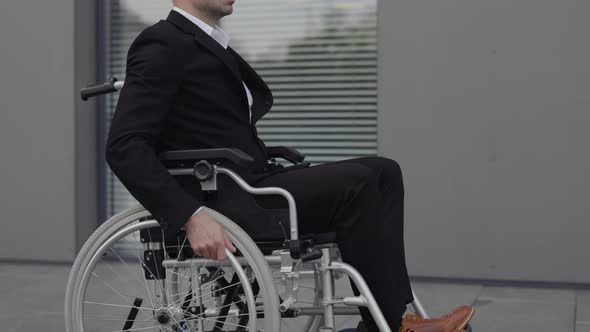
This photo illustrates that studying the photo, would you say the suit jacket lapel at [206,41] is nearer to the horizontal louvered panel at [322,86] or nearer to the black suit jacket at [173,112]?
the black suit jacket at [173,112]

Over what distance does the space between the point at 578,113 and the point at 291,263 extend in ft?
10.1

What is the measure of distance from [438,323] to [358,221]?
387 mm

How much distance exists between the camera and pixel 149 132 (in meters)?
2.77

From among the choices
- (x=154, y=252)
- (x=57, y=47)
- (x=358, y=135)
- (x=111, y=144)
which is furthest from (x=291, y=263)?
(x=57, y=47)

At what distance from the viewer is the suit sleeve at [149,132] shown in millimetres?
2740

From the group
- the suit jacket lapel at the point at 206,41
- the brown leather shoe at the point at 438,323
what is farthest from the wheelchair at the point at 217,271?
the suit jacket lapel at the point at 206,41

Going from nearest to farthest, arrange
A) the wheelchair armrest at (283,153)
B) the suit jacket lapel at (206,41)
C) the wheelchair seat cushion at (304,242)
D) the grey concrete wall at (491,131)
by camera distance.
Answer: the wheelchair seat cushion at (304,242) → the suit jacket lapel at (206,41) → the wheelchair armrest at (283,153) → the grey concrete wall at (491,131)

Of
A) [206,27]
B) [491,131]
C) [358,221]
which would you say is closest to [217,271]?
[358,221]

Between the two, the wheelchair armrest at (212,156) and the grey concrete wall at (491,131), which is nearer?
the wheelchair armrest at (212,156)

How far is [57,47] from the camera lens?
6352 mm

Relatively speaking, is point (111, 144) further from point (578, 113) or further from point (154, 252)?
point (578, 113)

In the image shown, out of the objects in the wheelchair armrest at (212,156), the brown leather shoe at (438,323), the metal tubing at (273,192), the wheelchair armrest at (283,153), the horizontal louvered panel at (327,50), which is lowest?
the brown leather shoe at (438,323)

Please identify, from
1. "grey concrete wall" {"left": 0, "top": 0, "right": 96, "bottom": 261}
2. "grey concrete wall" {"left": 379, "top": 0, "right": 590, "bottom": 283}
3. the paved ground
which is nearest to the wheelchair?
the paved ground

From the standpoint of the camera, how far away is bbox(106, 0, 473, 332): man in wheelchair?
2.75 m
